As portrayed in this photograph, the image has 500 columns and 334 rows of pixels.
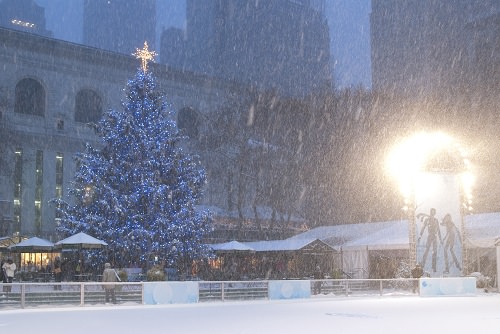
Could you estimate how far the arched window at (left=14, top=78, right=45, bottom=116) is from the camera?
1917 inches

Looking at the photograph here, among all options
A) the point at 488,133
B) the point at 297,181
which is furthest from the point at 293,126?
the point at 488,133

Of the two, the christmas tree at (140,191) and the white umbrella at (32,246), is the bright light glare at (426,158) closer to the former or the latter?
the christmas tree at (140,191)

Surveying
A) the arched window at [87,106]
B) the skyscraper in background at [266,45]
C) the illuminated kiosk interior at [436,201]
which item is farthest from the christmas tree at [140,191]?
the skyscraper in background at [266,45]

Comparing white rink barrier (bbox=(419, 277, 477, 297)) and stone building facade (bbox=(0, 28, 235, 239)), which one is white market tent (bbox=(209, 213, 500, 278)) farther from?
stone building facade (bbox=(0, 28, 235, 239))

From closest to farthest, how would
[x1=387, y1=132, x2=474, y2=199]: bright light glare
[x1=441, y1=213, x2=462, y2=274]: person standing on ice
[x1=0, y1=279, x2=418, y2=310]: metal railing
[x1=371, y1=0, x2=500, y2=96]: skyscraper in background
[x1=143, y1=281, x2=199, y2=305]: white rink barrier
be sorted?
[x1=0, y1=279, x2=418, y2=310]: metal railing < [x1=143, y1=281, x2=199, y2=305]: white rink barrier < [x1=441, y1=213, x2=462, y2=274]: person standing on ice < [x1=387, y1=132, x2=474, y2=199]: bright light glare < [x1=371, y1=0, x2=500, y2=96]: skyscraper in background

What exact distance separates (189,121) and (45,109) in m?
13.1

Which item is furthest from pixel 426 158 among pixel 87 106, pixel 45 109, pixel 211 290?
pixel 87 106

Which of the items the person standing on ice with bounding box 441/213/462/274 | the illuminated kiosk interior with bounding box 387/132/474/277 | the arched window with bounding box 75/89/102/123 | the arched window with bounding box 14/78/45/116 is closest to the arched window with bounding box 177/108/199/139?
the arched window with bounding box 75/89/102/123

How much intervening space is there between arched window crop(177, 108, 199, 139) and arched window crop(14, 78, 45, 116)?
39.6ft

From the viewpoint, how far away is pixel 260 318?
629 inches

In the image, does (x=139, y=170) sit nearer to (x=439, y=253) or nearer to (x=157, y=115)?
(x=157, y=115)

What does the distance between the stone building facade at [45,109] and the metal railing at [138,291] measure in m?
26.1

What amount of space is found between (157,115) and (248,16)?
145949mm

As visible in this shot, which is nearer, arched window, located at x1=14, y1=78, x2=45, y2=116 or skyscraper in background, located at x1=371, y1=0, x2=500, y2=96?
arched window, located at x1=14, y1=78, x2=45, y2=116
